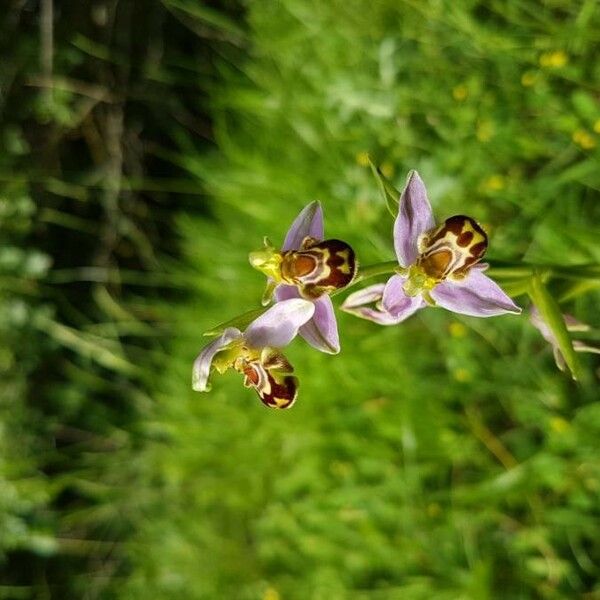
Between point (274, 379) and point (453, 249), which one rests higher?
point (453, 249)

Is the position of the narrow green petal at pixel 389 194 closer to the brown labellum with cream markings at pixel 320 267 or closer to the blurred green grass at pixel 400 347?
the brown labellum with cream markings at pixel 320 267

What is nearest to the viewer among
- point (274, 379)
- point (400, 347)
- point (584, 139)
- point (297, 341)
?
point (274, 379)

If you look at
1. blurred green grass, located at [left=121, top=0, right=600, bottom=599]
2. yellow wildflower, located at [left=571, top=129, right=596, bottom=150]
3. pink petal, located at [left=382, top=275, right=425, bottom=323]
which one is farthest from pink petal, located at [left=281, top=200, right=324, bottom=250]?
yellow wildflower, located at [left=571, top=129, right=596, bottom=150]

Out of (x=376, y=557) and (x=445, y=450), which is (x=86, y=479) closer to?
(x=376, y=557)

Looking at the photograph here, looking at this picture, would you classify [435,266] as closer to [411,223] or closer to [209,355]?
[411,223]

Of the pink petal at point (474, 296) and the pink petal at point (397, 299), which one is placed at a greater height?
the pink petal at point (474, 296)

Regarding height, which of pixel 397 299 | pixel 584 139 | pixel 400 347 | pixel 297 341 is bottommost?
pixel 297 341

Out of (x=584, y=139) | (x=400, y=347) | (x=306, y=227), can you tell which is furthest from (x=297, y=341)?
(x=306, y=227)

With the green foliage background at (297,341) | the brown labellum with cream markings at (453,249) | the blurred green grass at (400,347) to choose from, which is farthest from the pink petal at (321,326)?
the blurred green grass at (400,347)
